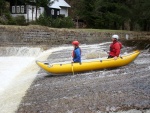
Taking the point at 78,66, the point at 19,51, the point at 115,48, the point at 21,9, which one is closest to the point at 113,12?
the point at 21,9

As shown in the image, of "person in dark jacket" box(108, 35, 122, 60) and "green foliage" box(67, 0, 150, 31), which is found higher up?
"green foliage" box(67, 0, 150, 31)

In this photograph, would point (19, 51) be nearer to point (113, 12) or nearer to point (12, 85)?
point (12, 85)

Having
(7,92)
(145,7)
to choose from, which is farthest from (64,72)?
(145,7)

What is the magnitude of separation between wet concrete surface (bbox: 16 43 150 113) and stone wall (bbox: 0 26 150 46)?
19.6 meters

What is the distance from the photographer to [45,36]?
35.0 m

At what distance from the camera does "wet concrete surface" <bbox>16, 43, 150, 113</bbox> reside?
9.71 meters

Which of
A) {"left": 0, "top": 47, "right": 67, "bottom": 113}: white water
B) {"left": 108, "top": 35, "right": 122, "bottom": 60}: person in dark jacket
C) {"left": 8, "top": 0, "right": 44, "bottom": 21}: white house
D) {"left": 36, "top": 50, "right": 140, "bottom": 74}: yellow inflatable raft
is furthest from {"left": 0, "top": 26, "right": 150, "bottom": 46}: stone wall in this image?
{"left": 36, "top": 50, "right": 140, "bottom": 74}: yellow inflatable raft

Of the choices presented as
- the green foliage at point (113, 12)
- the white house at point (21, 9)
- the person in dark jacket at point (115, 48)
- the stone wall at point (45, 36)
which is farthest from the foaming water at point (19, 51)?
the white house at point (21, 9)

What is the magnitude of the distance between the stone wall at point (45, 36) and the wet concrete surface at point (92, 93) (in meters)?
19.6

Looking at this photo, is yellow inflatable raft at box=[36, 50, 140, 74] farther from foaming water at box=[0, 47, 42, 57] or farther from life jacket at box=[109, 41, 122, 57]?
foaming water at box=[0, 47, 42, 57]

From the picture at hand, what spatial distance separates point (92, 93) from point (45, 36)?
79.9ft

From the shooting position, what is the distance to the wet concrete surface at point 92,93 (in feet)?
31.9

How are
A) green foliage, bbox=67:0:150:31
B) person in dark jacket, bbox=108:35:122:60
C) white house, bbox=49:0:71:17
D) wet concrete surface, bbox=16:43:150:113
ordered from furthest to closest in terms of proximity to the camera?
white house, bbox=49:0:71:17 → green foliage, bbox=67:0:150:31 → person in dark jacket, bbox=108:35:122:60 → wet concrete surface, bbox=16:43:150:113

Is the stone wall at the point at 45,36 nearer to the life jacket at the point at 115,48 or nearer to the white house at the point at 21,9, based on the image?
the white house at the point at 21,9
